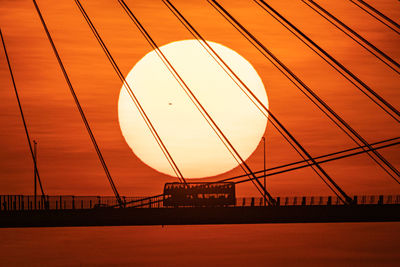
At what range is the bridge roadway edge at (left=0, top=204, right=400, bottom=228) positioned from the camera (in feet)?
139

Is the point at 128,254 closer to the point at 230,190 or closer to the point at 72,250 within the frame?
the point at 72,250

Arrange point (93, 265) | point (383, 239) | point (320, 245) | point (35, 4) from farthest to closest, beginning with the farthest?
point (383, 239)
point (320, 245)
point (93, 265)
point (35, 4)

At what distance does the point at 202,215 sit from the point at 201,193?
59.8 feet

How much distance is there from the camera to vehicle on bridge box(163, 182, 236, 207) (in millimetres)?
55406

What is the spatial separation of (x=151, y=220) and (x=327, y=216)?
913cm

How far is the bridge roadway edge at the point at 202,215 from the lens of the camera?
42322 millimetres

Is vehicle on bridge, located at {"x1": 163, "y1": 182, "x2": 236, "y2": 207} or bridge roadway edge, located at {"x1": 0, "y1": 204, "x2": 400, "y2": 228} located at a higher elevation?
bridge roadway edge, located at {"x1": 0, "y1": 204, "x2": 400, "y2": 228}

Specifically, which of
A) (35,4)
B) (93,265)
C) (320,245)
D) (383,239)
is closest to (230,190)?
(93,265)

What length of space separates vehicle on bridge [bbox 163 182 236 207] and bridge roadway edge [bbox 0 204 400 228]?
30.6 feet

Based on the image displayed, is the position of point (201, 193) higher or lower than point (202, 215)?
lower

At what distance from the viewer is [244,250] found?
9531cm

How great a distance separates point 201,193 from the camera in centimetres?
6141

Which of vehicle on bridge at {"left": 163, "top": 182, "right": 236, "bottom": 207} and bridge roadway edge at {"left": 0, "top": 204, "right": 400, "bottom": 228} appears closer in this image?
bridge roadway edge at {"left": 0, "top": 204, "right": 400, "bottom": 228}

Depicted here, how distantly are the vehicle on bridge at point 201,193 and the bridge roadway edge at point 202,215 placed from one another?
9.32 metres
